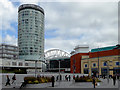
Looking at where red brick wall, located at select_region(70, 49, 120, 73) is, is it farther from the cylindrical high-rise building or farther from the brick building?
the cylindrical high-rise building

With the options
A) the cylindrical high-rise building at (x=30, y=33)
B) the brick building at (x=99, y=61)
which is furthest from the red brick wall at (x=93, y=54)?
the cylindrical high-rise building at (x=30, y=33)

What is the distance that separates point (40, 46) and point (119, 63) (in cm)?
8133

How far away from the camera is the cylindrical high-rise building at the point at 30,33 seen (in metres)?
122

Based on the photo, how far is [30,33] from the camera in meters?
123

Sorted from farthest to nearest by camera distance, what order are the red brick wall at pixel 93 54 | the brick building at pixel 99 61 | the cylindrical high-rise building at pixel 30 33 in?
the cylindrical high-rise building at pixel 30 33 → the red brick wall at pixel 93 54 → the brick building at pixel 99 61

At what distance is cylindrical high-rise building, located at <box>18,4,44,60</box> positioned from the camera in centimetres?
12194

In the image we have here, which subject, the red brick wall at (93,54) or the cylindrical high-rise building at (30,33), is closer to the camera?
the red brick wall at (93,54)

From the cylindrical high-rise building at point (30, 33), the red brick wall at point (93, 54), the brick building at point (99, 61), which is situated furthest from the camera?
the cylindrical high-rise building at point (30, 33)

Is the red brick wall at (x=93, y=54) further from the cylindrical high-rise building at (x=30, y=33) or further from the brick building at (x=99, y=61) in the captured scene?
the cylindrical high-rise building at (x=30, y=33)

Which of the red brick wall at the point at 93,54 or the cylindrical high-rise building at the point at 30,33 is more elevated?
the cylindrical high-rise building at the point at 30,33

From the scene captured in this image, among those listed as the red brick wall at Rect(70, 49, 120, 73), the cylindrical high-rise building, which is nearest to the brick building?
the red brick wall at Rect(70, 49, 120, 73)

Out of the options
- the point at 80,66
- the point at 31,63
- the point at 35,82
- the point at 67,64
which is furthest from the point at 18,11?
the point at 35,82

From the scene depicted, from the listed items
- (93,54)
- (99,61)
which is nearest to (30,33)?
(93,54)

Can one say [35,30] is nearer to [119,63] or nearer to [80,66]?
[80,66]
